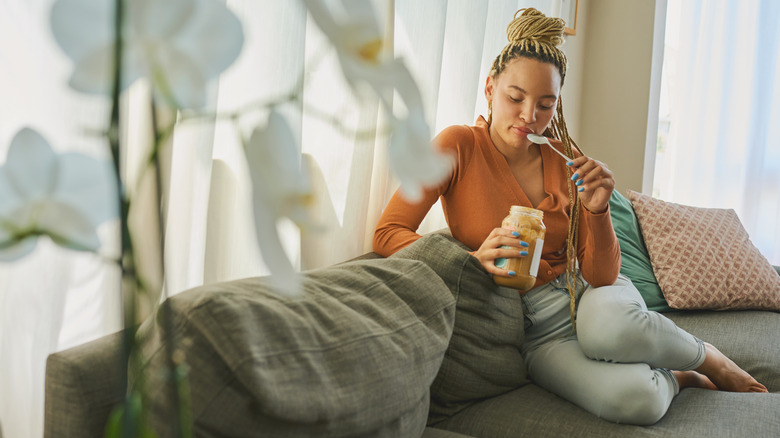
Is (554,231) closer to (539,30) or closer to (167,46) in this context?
(539,30)

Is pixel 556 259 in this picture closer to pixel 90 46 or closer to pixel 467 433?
pixel 467 433

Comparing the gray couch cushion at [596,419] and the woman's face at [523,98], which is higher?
the woman's face at [523,98]

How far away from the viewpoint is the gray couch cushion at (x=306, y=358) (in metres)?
0.77

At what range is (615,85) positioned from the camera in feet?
10.9

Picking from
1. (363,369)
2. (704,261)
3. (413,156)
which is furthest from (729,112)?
(413,156)

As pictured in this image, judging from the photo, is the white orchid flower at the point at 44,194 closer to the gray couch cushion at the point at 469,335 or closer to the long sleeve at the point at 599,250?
the gray couch cushion at the point at 469,335

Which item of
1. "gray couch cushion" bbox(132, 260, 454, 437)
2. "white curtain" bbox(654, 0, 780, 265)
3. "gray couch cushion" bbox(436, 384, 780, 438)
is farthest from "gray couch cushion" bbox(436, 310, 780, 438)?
"white curtain" bbox(654, 0, 780, 265)

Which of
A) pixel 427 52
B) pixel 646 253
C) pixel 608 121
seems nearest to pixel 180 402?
pixel 427 52

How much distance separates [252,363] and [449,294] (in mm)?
505

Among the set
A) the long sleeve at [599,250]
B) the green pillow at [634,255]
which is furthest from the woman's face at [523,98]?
the green pillow at [634,255]

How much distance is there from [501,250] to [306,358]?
0.56 metres

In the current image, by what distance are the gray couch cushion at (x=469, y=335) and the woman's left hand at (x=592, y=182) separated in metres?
0.33

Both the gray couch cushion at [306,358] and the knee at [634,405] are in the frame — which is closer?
the gray couch cushion at [306,358]

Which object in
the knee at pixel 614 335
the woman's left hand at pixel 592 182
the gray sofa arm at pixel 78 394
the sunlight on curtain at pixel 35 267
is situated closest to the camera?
the gray sofa arm at pixel 78 394
